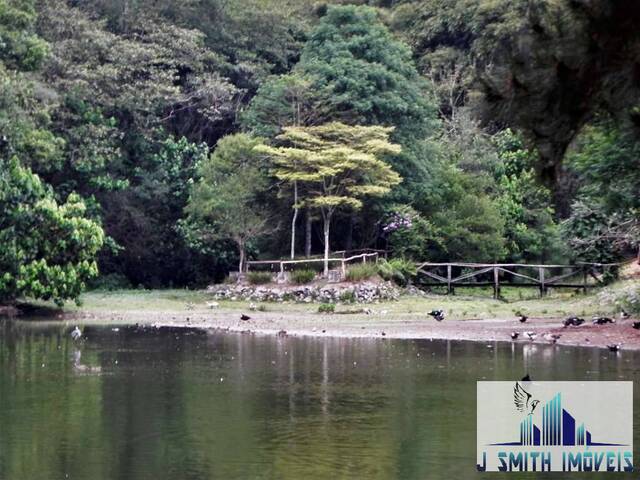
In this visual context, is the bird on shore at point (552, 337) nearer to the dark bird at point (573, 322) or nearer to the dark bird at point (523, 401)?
Answer: the dark bird at point (573, 322)

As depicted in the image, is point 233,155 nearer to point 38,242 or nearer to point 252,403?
point 38,242

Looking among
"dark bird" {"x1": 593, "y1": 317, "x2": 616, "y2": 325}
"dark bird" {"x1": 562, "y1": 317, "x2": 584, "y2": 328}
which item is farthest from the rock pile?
"dark bird" {"x1": 593, "y1": 317, "x2": 616, "y2": 325}

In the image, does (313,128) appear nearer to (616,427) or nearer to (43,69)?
(43,69)

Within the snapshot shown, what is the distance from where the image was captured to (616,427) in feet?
52.4

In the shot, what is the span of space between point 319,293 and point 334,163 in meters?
4.67

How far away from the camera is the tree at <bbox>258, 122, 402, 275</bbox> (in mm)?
38625

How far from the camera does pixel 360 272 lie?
37.8 meters

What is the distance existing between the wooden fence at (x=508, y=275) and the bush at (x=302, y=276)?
449 cm

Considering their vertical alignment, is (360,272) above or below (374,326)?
above

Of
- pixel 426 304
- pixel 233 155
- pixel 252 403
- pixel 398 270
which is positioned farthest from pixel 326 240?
pixel 252 403

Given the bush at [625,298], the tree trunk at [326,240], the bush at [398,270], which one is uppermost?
the tree trunk at [326,240]

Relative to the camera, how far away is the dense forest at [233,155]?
1406 inches

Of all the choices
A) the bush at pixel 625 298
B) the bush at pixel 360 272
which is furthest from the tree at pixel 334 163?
the bush at pixel 625 298

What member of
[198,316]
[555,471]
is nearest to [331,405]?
[555,471]
